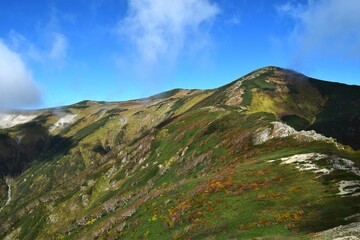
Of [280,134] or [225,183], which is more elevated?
[280,134]

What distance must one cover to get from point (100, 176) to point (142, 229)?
326 ft

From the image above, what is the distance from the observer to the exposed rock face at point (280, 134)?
67.4 metres

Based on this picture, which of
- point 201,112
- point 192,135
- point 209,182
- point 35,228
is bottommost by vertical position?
point 35,228

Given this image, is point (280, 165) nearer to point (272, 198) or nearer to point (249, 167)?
point (249, 167)

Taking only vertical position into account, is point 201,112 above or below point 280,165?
above

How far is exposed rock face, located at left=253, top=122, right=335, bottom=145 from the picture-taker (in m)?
67.4

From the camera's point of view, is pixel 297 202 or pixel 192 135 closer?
pixel 297 202

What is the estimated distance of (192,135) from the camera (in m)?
119

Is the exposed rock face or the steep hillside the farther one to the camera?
the exposed rock face


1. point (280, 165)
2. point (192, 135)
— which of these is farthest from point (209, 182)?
point (192, 135)

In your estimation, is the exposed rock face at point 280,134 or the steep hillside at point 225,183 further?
the exposed rock face at point 280,134

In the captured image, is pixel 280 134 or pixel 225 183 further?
pixel 280 134

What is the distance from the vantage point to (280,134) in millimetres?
74000

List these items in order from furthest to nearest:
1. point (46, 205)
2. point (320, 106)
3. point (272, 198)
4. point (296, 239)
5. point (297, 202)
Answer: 1. point (320, 106)
2. point (46, 205)
3. point (272, 198)
4. point (297, 202)
5. point (296, 239)
